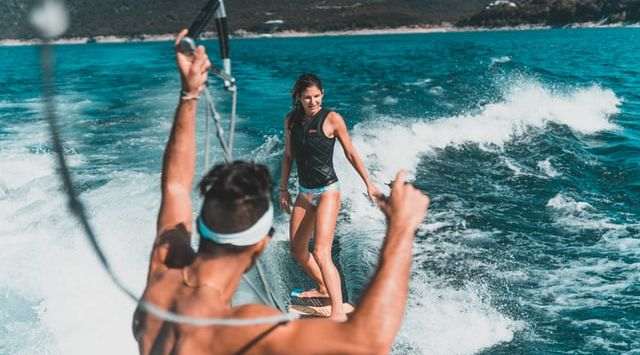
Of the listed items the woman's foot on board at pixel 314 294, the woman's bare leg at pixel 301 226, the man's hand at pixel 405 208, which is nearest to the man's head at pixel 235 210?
the man's hand at pixel 405 208

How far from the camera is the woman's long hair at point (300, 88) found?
4969 mm

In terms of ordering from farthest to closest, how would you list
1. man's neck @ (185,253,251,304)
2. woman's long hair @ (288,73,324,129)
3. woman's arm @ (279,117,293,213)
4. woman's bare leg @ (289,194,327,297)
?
woman's arm @ (279,117,293,213) < woman's bare leg @ (289,194,327,297) < woman's long hair @ (288,73,324,129) < man's neck @ (185,253,251,304)

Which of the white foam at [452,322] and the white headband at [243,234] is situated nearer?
the white headband at [243,234]

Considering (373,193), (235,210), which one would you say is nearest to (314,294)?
(373,193)

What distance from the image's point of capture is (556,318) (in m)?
5.68

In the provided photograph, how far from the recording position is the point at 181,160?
248cm

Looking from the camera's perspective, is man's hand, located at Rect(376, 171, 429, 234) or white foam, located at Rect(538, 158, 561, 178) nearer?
man's hand, located at Rect(376, 171, 429, 234)

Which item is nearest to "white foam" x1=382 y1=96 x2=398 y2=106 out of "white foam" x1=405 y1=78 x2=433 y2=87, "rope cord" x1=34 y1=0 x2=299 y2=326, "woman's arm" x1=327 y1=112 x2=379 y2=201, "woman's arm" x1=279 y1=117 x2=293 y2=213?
"white foam" x1=405 y1=78 x2=433 y2=87

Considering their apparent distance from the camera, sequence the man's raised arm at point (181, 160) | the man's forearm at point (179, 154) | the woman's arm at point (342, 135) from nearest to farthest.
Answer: the man's raised arm at point (181, 160), the man's forearm at point (179, 154), the woman's arm at point (342, 135)

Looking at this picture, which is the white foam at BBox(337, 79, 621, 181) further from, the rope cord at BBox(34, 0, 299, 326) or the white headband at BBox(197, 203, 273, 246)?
the white headband at BBox(197, 203, 273, 246)

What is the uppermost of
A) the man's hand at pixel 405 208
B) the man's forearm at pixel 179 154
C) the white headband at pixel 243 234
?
the man's forearm at pixel 179 154

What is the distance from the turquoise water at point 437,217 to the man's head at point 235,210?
3.37 metres

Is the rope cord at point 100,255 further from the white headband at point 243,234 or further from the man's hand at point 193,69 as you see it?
the man's hand at point 193,69

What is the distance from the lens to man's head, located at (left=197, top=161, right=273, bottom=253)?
1.83 meters
